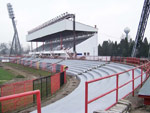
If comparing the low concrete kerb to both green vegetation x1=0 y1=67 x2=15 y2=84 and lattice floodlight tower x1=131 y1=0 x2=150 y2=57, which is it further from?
lattice floodlight tower x1=131 y1=0 x2=150 y2=57

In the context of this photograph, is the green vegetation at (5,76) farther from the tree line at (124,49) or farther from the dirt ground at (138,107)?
the tree line at (124,49)

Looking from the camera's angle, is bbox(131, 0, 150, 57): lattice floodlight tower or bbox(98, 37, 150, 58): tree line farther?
bbox(98, 37, 150, 58): tree line

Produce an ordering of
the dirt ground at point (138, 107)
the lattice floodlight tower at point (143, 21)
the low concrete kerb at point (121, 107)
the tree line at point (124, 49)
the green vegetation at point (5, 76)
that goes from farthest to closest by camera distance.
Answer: the tree line at point (124, 49)
the lattice floodlight tower at point (143, 21)
the green vegetation at point (5, 76)
the dirt ground at point (138, 107)
the low concrete kerb at point (121, 107)

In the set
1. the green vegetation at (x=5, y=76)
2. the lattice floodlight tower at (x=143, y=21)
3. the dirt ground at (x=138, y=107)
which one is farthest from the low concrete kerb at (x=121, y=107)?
the lattice floodlight tower at (x=143, y=21)

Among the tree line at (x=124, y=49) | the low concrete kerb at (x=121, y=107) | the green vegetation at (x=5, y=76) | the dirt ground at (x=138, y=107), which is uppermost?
the tree line at (x=124, y=49)

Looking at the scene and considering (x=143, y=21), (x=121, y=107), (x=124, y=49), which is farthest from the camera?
(x=124, y=49)

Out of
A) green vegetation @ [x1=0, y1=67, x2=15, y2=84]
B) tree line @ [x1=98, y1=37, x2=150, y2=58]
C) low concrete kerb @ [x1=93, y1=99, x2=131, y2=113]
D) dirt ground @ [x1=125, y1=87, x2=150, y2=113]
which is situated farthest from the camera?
tree line @ [x1=98, y1=37, x2=150, y2=58]

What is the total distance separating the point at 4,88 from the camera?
888 centimetres

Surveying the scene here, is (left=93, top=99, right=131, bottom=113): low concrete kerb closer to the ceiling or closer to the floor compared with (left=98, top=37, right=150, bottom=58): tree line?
closer to the floor

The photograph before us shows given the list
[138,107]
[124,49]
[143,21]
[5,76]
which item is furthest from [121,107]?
[124,49]

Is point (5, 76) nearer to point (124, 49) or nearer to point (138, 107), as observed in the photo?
point (138, 107)

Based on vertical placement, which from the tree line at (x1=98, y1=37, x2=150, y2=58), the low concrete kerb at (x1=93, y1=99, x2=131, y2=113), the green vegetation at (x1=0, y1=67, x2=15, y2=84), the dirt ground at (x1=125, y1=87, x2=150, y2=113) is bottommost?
the green vegetation at (x1=0, y1=67, x2=15, y2=84)

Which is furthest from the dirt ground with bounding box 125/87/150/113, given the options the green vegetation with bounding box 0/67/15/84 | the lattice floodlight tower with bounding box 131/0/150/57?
the lattice floodlight tower with bounding box 131/0/150/57

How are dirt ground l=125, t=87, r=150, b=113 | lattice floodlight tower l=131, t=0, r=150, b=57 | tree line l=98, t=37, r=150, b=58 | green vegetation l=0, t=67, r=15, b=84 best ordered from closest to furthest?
dirt ground l=125, t=87, r=150, b=113 < green vegetation l=0, t=67, r=15, b=84 < lattice floodlight tower l=131, t=0, r=150, b=57 < tree line l=98, t=37, r=150, b=58
